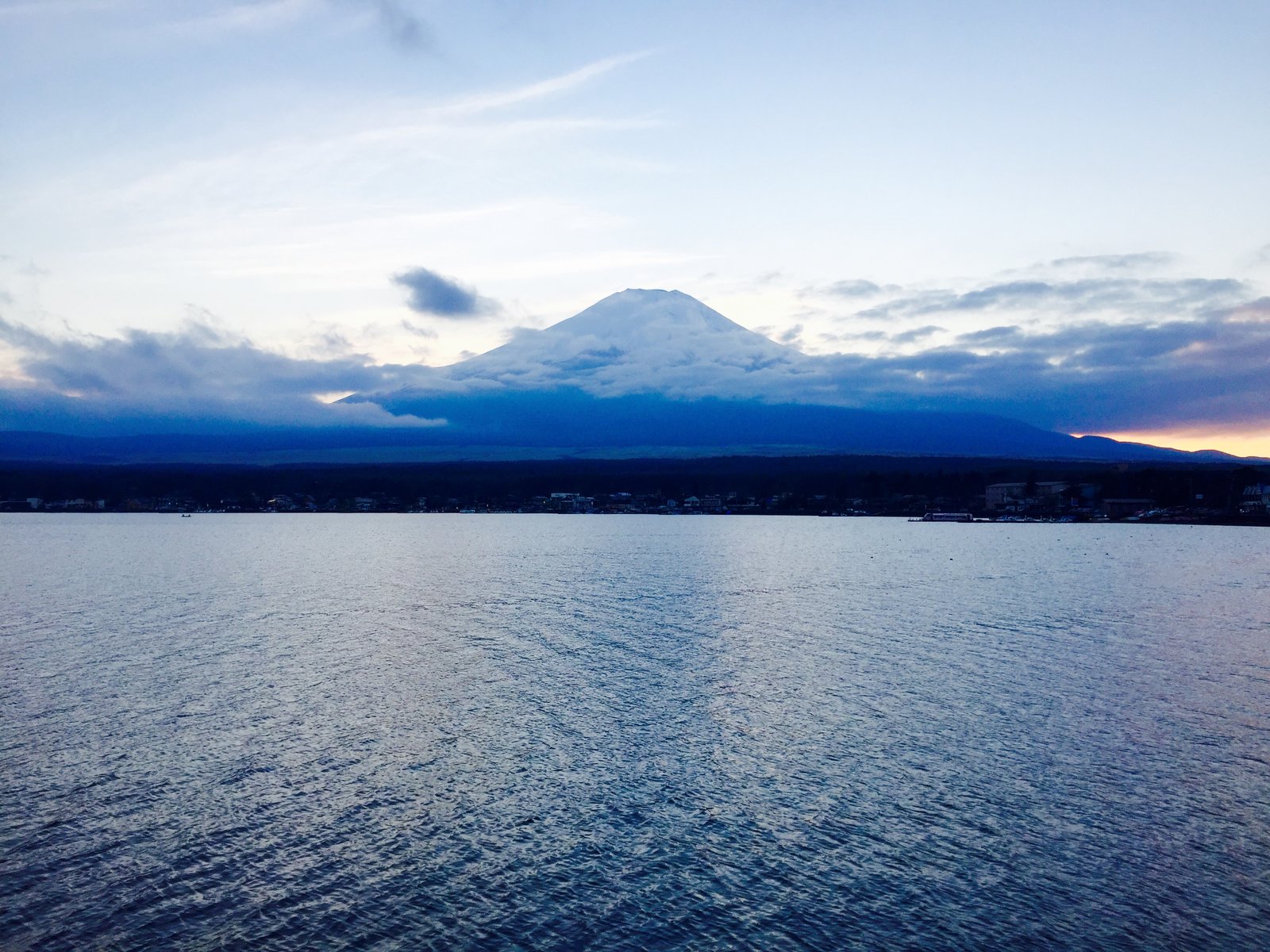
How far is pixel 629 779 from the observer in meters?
22.2

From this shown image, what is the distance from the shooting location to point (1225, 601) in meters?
58.6

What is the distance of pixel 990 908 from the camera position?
51.3ft

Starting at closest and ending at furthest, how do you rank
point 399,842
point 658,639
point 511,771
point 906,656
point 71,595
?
point 399,842
point 511,771
point 906,656
point 658,639
point 71,595

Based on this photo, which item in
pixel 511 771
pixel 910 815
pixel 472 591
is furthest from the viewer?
pixel 472 591

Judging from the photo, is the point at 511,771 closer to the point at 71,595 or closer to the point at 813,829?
the point at 813,829

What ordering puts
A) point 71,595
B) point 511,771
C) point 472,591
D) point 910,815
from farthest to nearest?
point 472,591, point 71,595, point 511,771, point 910,815

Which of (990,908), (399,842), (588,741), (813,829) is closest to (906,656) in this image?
(588,741)

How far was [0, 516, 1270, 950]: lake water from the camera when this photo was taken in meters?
15.3

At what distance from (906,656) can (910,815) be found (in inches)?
774

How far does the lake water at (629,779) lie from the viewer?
1533cm

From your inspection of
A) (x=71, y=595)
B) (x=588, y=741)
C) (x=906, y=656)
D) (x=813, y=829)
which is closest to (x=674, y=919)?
(x=813, y=829)

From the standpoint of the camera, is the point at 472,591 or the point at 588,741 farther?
the point at 472,591

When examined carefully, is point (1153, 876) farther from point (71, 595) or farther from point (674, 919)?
point (71, 595)

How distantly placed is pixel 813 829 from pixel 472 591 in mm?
45909
